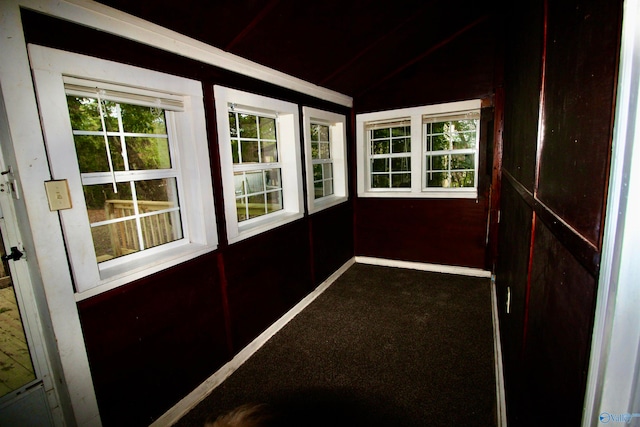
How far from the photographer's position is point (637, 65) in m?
0.43

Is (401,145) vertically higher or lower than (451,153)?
higher

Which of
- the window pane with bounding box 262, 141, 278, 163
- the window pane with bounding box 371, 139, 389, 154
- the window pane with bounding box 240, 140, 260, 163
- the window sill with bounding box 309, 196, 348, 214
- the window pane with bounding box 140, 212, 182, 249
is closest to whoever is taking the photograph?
the window pane with bounding box 140, 212, 182, 249

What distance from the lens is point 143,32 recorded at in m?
1.75

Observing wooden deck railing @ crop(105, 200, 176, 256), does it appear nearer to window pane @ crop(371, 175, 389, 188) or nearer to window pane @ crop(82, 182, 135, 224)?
window pane @ crop(82, 182, 135, 224)

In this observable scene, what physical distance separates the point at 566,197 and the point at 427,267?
12.9 ft

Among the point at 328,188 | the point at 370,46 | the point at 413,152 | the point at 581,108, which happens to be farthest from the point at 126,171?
the point at 413,152

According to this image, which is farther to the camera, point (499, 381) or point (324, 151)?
→ point (324, 151)

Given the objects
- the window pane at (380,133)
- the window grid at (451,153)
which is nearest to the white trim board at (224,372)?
the window grid at (451,153)

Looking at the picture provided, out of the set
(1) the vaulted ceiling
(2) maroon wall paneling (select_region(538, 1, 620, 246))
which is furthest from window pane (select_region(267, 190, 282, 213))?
(2) maroon wall paneling (select_region(538, 1, 620, 246))

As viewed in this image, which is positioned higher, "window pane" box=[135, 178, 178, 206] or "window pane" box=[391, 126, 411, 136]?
"window pane" box=[391, 126, 411, 136]

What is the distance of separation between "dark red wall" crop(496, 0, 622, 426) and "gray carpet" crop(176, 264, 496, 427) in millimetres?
948

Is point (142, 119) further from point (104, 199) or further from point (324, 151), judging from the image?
point (324, 151)

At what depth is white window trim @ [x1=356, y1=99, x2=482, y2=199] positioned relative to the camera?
403cm

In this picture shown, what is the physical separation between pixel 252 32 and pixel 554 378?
8.42 ft
